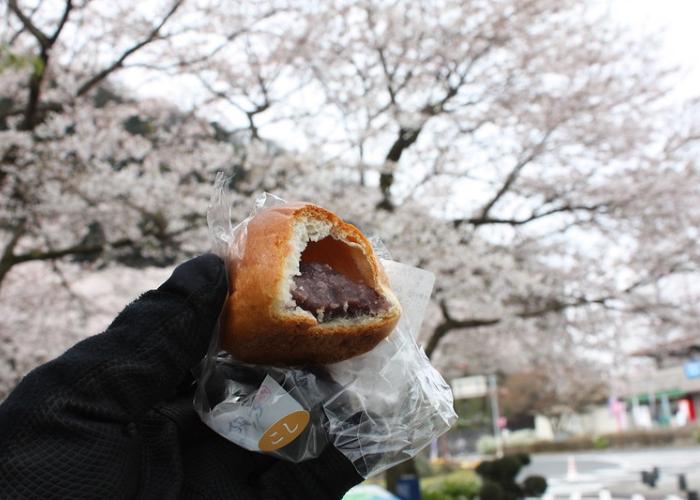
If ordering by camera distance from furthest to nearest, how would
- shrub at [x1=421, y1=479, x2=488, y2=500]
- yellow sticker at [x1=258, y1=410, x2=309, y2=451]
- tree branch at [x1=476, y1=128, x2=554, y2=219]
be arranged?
shrub at [x1=421, y1=479, x2=488, y2=500], tree branch at [x1=476, y1=128, x2=554, y2=219], yellow sticker at [x1=258, y1=410, x2=309, y2=451]

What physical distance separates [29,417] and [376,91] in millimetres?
7943

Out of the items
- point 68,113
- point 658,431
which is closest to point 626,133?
point 68,113

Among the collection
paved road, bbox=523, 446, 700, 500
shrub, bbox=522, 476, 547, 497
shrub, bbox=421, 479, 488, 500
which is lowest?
paved road, bbox=523, 446, 700, 500

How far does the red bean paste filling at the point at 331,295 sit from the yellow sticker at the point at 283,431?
20cm

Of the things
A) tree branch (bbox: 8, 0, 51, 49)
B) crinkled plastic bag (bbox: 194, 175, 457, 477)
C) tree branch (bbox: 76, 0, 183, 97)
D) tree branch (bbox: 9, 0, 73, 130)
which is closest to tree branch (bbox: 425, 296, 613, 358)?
tree branch (bbox: 76, 0, 183, 97)

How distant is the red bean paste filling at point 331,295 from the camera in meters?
1.25

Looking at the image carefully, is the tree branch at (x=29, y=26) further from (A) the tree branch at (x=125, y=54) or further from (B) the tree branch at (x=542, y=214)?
(B) the tree branch at (x=542, y=214)

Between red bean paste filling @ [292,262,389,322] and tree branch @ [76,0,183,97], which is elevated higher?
tree branch @ [76,0,183,97]

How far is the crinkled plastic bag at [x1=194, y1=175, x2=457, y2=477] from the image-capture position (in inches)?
47.9

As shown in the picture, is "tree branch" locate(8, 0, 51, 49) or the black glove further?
"tree branch" locate(8, 0, 51, 49)

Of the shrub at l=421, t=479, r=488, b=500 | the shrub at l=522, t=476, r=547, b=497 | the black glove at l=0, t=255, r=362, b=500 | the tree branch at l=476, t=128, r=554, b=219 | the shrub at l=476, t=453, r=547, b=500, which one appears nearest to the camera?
the black glove at l=0, t=255, r=362, b=500

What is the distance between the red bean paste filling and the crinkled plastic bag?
0.39ft

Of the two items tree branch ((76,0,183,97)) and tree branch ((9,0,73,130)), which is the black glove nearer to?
tree branch ((9,0,73,130))

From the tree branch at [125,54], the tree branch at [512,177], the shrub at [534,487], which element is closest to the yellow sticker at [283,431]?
the tree branch at [125,54]
